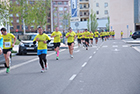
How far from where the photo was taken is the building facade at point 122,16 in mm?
71812

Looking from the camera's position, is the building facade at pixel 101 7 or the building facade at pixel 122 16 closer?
the building facade at pixel 122 16

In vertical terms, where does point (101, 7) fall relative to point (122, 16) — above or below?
above

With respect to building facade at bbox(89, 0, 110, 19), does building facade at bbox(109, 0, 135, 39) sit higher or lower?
lower

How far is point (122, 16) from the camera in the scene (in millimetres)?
73312

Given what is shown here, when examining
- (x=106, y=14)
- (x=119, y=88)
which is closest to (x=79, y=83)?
(x=119, y=88)

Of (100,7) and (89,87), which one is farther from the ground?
(100,7)

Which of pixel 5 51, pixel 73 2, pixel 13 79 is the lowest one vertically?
pixel 13 79

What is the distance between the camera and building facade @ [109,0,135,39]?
7181 centimetres

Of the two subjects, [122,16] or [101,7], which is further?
[101,7]

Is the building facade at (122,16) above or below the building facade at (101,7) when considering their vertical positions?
below

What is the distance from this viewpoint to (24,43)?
22.0 metres

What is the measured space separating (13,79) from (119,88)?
390cm

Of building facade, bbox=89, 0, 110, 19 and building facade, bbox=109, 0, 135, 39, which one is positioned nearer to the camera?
building facade, bbox=109, 0, 135, 39

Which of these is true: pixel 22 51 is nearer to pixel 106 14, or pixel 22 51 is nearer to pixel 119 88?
pixel 119 88
